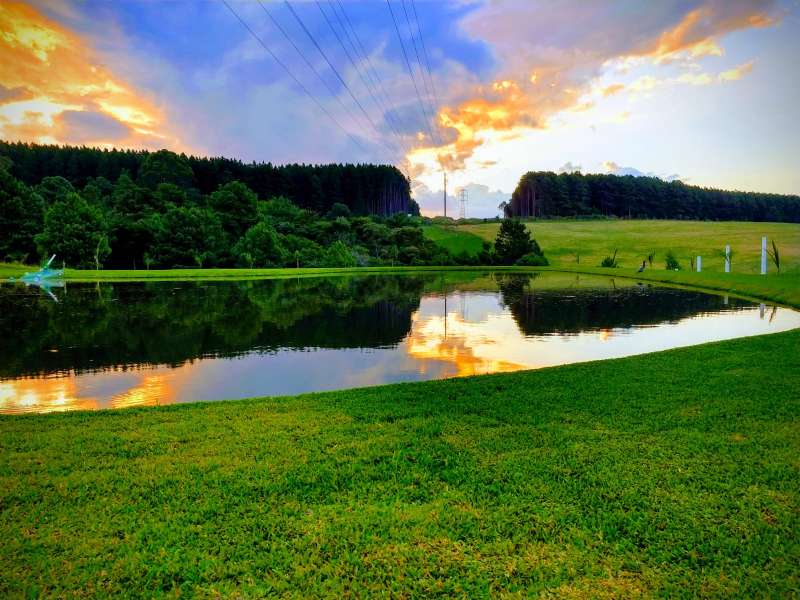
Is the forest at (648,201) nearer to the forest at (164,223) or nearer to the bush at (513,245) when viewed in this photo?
the forest at (164,223)

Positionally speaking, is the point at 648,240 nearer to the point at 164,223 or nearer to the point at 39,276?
the point at 164,223

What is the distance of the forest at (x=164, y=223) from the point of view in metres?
56.3

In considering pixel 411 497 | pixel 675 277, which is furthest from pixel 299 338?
pixel 675 277

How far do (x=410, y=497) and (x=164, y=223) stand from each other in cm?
6484

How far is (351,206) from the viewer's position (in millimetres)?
129000

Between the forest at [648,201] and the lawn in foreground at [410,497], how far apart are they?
128m

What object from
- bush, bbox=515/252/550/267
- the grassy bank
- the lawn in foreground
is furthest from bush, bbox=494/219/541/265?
the lawn in foreground

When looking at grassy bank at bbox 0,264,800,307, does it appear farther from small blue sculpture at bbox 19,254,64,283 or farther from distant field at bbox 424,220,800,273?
distant field at bbox 424,220,800,273

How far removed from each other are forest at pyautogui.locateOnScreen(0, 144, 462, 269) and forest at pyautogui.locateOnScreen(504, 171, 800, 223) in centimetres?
5988

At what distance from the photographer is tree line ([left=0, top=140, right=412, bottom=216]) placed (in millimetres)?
95500

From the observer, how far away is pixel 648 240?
72.6 metres

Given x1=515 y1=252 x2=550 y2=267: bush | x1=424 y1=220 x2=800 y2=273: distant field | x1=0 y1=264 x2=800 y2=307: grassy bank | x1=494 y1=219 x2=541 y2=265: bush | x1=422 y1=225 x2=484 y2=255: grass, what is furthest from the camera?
x1=422 y1=225 x2=484 y2=255: grass

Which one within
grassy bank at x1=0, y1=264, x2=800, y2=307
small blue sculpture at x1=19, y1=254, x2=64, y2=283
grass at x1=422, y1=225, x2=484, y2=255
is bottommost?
grassy bank at x1=0, y1=264, x2=800, y2=307

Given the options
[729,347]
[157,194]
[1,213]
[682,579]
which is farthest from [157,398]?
[157,194]
